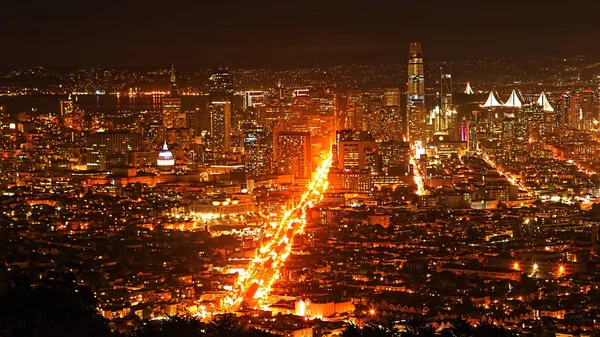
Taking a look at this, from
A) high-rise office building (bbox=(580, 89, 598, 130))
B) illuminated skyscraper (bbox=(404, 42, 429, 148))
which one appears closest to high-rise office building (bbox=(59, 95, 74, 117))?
illuminated skyscraper (bbox=(404, 42, 429, 148))

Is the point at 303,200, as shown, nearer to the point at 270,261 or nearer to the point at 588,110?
the point at 270,261

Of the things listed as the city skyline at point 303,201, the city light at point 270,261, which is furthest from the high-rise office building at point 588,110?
the city light at point 270,261

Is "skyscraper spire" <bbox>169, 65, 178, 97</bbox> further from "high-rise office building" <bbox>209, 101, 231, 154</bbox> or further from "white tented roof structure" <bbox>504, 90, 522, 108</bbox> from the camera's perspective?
"white tented roof structure" <bbox>504, 90, 522, 108</bbox>

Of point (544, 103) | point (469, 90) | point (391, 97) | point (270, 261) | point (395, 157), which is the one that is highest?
point (469, 90)

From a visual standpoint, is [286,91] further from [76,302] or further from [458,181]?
[76,302]

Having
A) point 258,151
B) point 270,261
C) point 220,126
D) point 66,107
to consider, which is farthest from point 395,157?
point 270,261

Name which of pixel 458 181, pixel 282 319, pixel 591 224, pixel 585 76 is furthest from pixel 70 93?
pixel 282 319
